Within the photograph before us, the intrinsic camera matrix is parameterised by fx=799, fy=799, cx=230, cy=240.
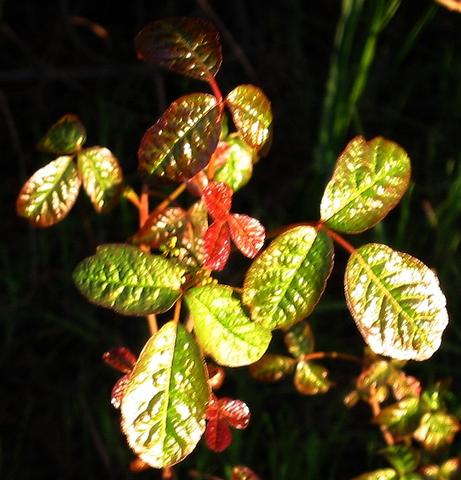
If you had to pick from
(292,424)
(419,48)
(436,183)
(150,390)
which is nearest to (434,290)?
(150,390)

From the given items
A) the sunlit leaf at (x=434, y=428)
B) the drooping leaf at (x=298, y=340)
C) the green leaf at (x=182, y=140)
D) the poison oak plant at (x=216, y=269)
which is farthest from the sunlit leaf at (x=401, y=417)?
the green leaf at (x=182, y=140)

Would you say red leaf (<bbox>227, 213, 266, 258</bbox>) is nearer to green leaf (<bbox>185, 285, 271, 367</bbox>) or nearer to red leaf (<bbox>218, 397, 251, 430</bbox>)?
green leaf (<bbox>185, 285, 271, 367</bbox>)

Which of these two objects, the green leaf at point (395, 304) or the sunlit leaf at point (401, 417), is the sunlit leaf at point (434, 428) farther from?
the green leaf at point (395, 304)

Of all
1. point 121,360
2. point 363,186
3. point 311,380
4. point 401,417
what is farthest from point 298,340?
point 363,186

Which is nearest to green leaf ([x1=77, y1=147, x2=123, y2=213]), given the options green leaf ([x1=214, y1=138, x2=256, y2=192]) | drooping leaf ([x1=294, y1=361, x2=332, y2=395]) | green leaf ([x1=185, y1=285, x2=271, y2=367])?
green leaf ([x1=214, y1=138, x2=256, y2=192])

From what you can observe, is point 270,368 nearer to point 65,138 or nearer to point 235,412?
point 235,412

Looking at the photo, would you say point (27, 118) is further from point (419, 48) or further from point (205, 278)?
point (205, 278)
